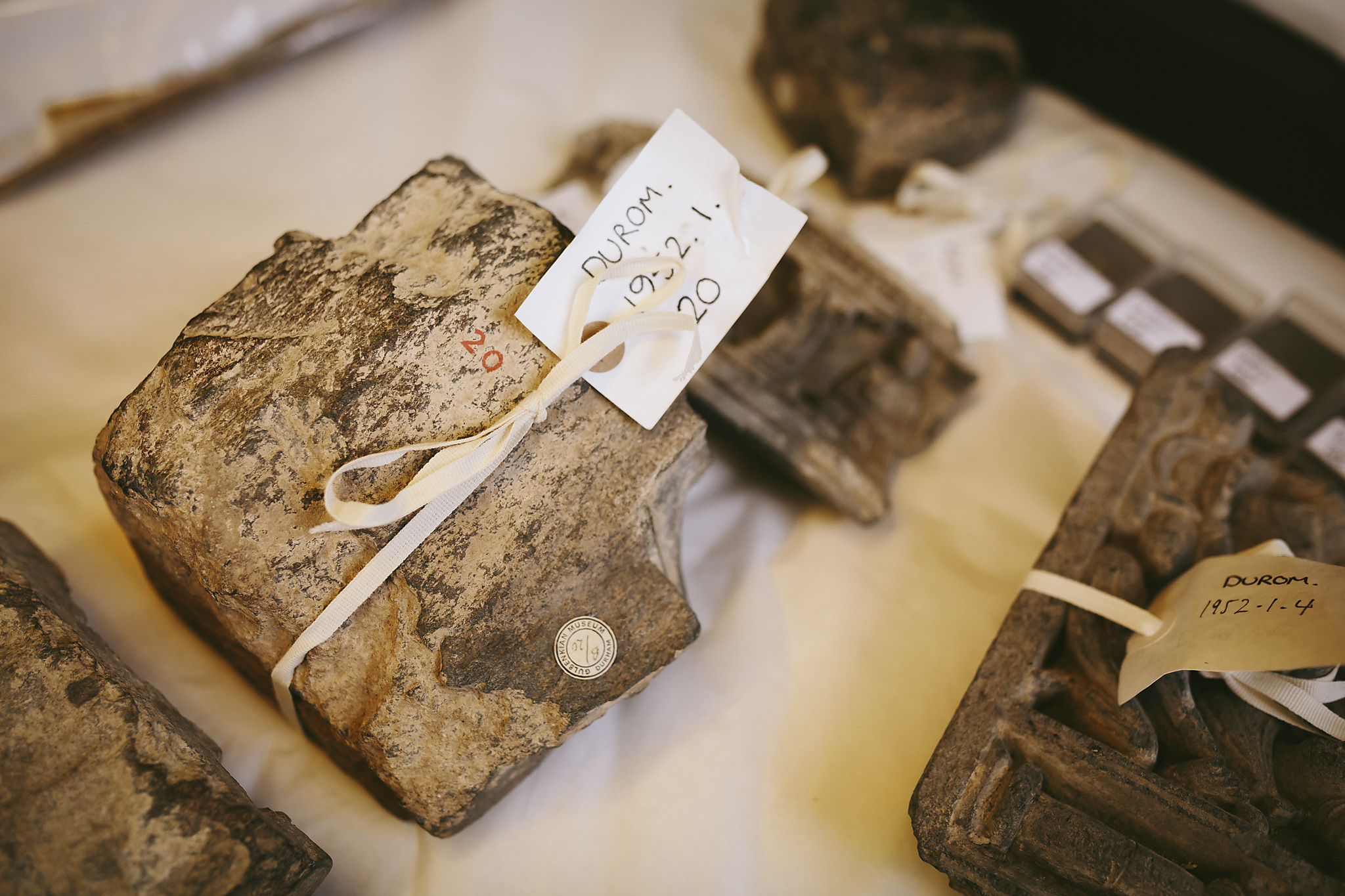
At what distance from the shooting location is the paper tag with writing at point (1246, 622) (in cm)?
101

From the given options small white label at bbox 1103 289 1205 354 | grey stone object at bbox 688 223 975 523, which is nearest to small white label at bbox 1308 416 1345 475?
small white label at bbox 1103 289 1205 354

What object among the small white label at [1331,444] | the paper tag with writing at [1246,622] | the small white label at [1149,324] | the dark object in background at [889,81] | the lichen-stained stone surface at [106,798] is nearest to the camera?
the lichen-stained stone surface at [106,798]

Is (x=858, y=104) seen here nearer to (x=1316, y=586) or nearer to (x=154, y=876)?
(x=1316, y=586)

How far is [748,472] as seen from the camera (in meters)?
1.61

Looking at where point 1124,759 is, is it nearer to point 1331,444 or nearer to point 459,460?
point 459,460

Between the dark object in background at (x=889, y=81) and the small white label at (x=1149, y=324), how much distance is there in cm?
53

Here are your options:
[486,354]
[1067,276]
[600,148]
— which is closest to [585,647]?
[486,354]

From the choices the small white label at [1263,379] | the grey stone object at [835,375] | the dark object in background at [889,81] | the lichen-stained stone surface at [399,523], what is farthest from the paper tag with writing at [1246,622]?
the dark object in background at [889,81]

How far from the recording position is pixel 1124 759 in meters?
1.08

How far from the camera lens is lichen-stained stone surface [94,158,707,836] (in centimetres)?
103

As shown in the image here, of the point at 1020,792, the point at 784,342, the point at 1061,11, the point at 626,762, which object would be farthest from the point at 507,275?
the point at 1061,11

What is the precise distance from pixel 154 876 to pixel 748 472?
1.06 metres

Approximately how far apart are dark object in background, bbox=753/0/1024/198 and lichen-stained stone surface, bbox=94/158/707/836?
3.50ft

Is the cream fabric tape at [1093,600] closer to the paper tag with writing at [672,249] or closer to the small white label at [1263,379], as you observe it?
the paper tag with writing at [672,249]
